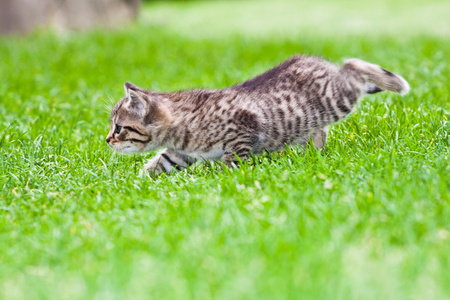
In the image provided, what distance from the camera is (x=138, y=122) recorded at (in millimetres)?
5441

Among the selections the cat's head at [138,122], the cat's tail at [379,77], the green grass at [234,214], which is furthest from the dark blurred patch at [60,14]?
the cat's tail at [379,77]

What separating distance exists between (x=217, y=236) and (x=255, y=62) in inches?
294

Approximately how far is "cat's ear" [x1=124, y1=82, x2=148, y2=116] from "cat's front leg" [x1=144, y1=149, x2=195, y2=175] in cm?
49

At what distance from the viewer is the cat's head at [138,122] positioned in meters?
5.41

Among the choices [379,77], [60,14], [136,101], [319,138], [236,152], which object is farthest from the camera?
[60,14]

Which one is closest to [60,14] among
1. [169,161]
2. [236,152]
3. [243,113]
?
[169,161]

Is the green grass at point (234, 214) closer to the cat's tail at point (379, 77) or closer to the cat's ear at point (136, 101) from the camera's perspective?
the cat's tail at point (379, 77)

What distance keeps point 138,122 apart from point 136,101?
192mm

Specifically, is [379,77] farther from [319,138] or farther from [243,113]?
[243,113]

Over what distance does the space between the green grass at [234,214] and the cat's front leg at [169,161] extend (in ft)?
0.61

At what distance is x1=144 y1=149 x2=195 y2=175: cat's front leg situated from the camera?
5.61 meters

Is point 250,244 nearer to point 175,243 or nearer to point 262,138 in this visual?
point 175,243

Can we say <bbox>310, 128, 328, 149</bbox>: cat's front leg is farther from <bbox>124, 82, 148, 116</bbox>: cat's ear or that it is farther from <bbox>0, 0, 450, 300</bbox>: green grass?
<bbox>124, 82, 148, 116</bbox>: cat's ear

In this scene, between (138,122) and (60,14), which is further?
(60,14)
